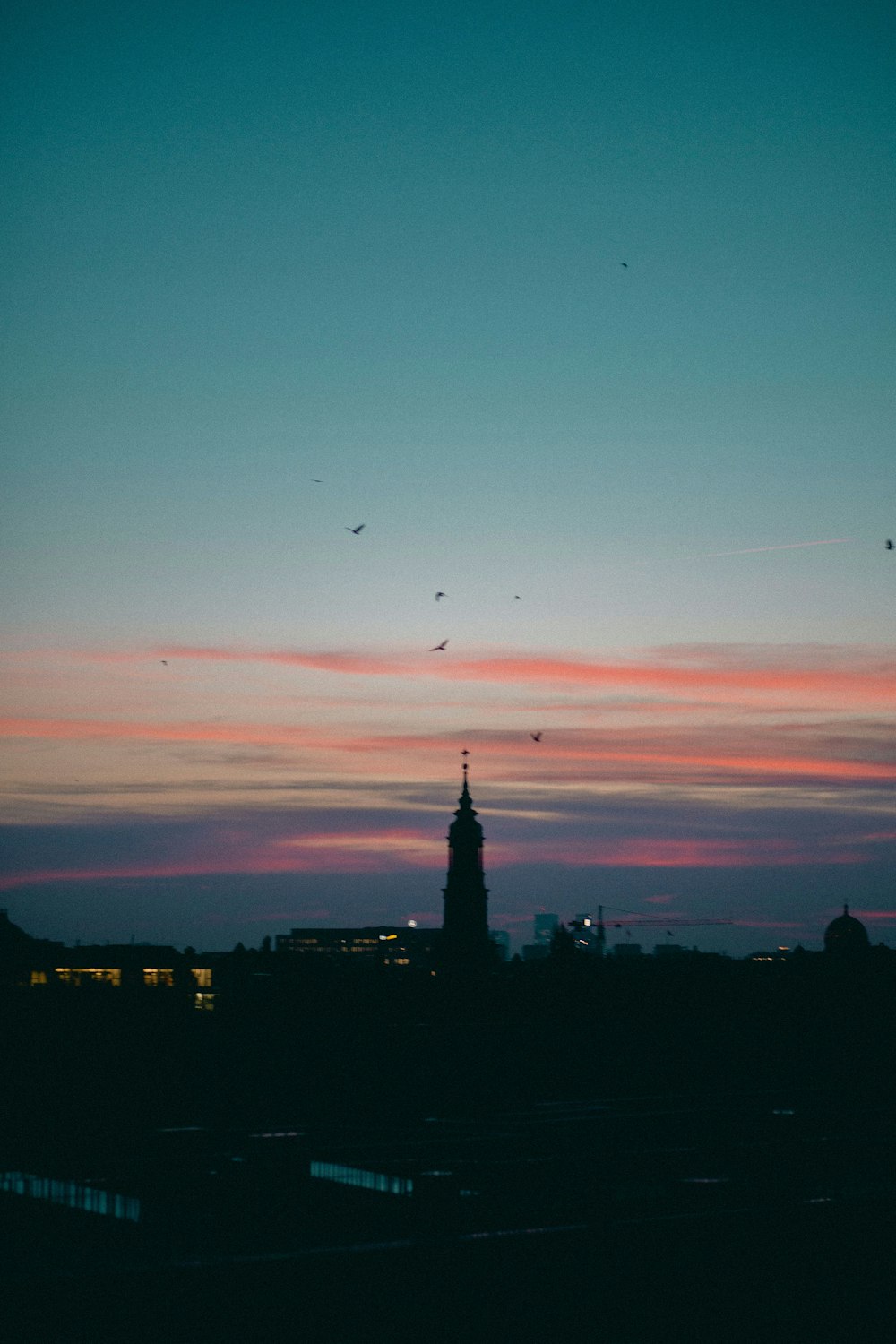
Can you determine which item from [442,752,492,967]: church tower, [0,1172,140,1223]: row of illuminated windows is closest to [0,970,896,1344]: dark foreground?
[0,1172,140,1223]: row of illuminated windows

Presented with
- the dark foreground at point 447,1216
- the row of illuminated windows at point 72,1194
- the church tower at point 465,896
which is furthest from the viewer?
the church tower at point 465,896

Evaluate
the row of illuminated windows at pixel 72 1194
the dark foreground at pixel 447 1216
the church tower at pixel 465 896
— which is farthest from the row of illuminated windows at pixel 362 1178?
the church tower at pixel 465 896

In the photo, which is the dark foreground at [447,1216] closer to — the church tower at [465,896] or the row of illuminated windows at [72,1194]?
the row of illuminated windows at [72,1194]

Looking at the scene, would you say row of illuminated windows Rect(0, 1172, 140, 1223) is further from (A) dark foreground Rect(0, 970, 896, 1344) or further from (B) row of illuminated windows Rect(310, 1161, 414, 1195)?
(B) row of illuminated windows Rect(310, 1161, 414, 1195)

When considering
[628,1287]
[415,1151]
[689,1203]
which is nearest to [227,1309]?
[628,1287]

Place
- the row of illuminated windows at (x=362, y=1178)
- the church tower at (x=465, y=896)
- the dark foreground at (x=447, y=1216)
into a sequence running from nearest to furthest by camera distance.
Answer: the dark foreground at (x=447, y=1216) < the row of illuminated windows at (x=362, y=1178) < the church tower at (x=465, y=896)

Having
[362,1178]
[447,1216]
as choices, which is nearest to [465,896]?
[362,1178]

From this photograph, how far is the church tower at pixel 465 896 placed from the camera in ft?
595

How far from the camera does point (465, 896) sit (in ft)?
597

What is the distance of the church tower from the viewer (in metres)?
181

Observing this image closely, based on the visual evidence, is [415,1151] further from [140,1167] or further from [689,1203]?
[689,1203]

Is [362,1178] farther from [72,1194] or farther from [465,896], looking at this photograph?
[465,896]

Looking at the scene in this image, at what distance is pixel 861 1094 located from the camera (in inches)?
3196

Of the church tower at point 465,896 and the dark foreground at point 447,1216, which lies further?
the church tower at point 465,896
